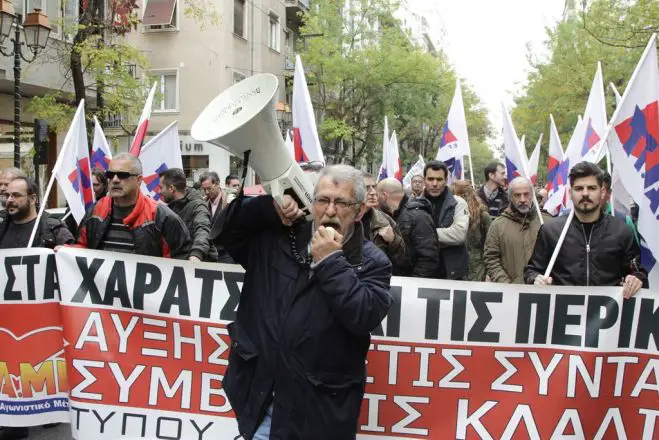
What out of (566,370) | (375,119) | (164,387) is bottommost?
(164,387)

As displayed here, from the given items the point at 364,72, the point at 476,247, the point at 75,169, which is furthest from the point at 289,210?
the point at 364,72

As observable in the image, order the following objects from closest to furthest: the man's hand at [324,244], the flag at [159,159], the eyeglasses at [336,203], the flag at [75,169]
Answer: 1. the man's hand at [324,244]
2. the eyeglasses at [336,203]
3. the flag at [75,169]
4. the flag at [159,159]

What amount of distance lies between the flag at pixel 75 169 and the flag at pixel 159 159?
5.29 ft

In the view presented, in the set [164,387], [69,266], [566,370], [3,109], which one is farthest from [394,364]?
[3,109]

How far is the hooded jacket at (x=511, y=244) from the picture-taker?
5434mm

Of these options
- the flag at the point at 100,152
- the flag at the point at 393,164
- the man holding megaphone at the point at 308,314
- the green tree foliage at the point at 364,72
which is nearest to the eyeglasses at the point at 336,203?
the man holding megaphone at the point at 308,314

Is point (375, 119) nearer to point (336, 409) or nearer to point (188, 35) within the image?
point (188, 35)

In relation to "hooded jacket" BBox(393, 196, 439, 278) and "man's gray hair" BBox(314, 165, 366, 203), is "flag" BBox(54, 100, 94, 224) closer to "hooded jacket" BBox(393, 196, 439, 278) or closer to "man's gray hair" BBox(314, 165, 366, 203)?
"hooded jacket" BBox(393, 196, 439, 278)

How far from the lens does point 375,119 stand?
1264 inches

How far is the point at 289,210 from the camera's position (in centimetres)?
264

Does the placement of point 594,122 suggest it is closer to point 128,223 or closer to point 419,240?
point 419,240

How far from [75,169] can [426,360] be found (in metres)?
3.22

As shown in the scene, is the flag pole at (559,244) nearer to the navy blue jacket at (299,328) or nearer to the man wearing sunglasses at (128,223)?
the navy blue jacket at (299,328)

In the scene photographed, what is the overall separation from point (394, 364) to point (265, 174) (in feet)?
5.95
